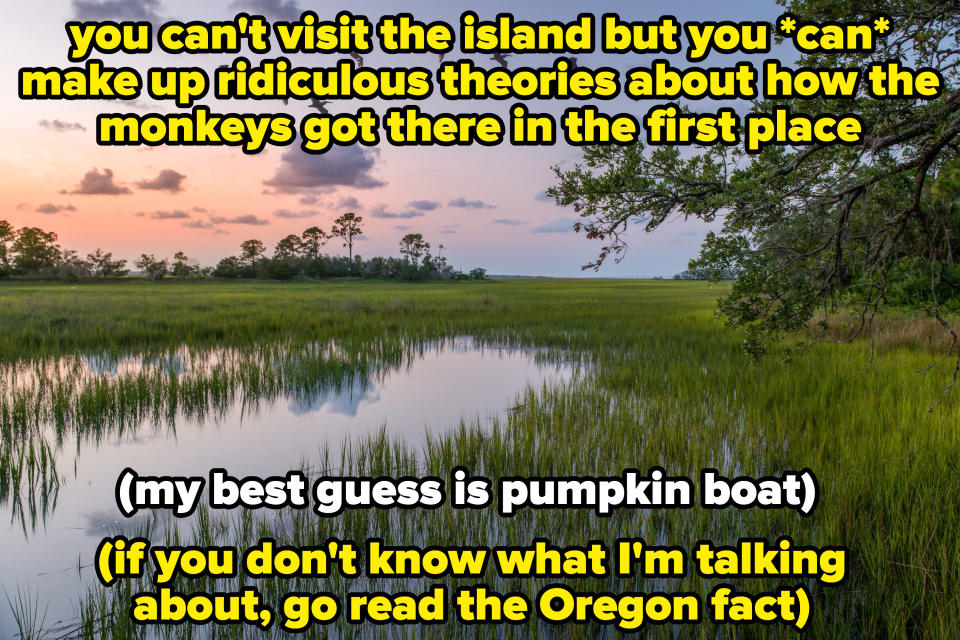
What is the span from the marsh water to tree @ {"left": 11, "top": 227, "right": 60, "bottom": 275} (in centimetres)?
7275

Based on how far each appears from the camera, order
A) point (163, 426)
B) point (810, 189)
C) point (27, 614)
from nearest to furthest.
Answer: point (27, 614) → point (810, 189) → point (163, 426)

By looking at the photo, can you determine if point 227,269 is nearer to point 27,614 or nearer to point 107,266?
point 107,266

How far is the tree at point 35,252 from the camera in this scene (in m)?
61.4

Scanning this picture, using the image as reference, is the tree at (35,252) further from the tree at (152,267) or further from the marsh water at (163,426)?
the marsh water at (163,426)

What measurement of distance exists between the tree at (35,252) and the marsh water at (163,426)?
72.7 meters

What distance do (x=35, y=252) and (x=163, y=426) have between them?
85.9 metres

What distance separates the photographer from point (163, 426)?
6.78 metres

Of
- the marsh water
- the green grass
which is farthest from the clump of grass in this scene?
the green grass

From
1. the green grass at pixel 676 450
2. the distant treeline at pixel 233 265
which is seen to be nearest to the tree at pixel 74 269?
the distant treeline at pixel 233 265

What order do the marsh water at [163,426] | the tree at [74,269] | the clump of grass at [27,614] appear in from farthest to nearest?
the tree at [74,269], the marsh water at [163,426], the clump of grass at [27,614]

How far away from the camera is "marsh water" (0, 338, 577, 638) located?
3.80 metres

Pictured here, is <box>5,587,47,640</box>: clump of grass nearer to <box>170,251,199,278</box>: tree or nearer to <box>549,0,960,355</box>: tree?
<box>549,0,960,355</box>: tree

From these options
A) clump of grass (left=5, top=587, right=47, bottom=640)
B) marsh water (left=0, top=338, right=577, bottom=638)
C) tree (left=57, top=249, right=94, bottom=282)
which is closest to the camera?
clump of grass (left=5, top=587, right=47, bottom=640)

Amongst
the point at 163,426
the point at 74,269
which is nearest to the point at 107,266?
the point at 74,269
